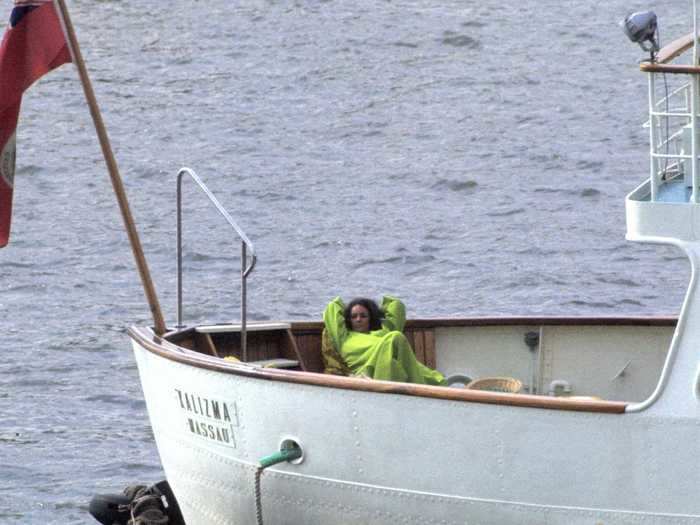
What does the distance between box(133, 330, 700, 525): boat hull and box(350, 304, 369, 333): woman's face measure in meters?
1.33

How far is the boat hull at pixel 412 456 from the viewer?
396 inches

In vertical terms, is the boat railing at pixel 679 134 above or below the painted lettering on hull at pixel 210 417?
above

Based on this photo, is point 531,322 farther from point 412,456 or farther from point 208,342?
point 412,456

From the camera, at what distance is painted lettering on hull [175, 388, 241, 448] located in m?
11.5

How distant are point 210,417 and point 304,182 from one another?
16.8 m

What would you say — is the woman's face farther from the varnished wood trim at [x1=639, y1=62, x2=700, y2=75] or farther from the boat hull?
the varnished wood trim at [x1=639, y1=62, x2=700, y2=75]

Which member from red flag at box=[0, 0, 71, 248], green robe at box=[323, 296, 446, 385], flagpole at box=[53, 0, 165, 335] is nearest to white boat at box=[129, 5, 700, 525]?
green robe at box=[323, 296, 446, 385]

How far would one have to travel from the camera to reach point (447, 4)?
124 feet

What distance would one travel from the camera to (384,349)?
11.8m

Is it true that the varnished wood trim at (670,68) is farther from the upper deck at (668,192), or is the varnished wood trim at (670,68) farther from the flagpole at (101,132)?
the flagpole at (101,132)

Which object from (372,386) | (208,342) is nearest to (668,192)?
(372,386)

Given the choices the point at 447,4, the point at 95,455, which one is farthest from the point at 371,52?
the point at 95,455

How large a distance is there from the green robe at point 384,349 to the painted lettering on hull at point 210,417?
0.95m

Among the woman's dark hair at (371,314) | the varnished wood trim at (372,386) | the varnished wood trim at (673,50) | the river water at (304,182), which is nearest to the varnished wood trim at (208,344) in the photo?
the varnished wood trim at (372,386)
